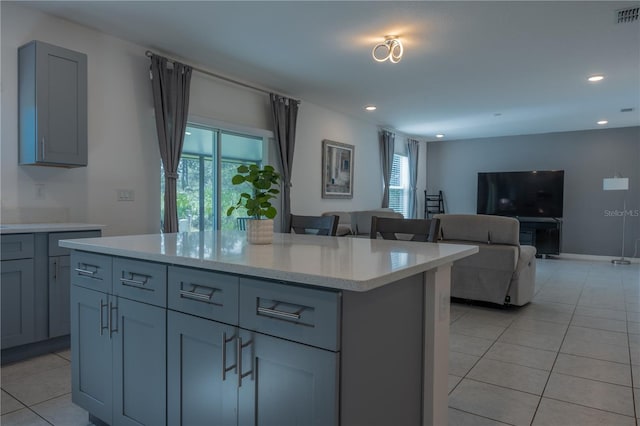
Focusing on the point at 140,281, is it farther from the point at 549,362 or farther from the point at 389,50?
the point at 389,50

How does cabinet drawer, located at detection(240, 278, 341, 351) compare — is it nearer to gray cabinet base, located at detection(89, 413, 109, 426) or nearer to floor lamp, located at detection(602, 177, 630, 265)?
gray cabinet base, located at detection(89, 413, 109, 426)

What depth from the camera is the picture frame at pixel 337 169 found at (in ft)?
21.0

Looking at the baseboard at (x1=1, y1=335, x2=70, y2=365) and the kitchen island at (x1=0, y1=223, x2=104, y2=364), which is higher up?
the kitchen island at (x1=0, y1=223, x2=104, y2=364)

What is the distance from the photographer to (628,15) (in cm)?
321

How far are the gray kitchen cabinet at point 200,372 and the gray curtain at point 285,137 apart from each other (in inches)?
157

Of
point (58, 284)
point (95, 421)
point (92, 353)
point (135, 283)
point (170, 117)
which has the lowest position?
point (95, 421)

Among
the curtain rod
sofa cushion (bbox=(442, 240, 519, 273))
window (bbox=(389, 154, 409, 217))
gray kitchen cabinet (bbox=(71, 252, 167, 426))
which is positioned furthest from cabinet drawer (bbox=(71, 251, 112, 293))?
window (bbox=(389, 154, 409, 217))

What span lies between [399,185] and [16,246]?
23.7 ft

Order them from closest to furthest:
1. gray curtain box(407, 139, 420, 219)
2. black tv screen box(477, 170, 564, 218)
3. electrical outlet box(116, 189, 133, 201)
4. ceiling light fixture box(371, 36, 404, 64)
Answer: ceiling light fixture box(371, 36, 404, 64)
electrical outlet box(116, 189, 133, 201)
black tv screen box(477, 170, 564, 218)
gray curtain box(407, 139, 420, 219)

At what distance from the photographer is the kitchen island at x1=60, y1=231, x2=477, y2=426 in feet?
3.95

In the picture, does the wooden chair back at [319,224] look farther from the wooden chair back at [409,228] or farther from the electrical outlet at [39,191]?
the electrical outlet at [39,191]

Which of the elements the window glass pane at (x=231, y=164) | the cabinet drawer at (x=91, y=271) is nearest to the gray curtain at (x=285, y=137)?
the window glass pane at (x=231, y=164)

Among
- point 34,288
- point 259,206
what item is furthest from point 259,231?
point 34,288

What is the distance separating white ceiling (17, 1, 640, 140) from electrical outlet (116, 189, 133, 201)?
54.3 inches
